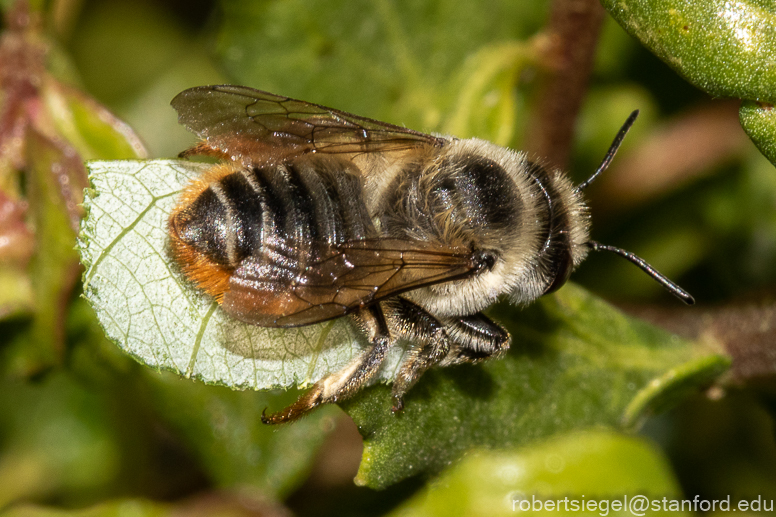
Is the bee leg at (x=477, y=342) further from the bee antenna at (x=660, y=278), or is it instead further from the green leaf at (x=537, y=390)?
the bee antenna at (x=660, y=278)

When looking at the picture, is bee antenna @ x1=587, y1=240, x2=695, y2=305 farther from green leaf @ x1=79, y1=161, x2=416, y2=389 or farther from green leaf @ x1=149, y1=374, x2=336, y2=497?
green leaf @ x1=149, y1=374, x2=336, y2=497

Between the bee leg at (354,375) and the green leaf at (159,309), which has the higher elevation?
the green leaf at (159,309)

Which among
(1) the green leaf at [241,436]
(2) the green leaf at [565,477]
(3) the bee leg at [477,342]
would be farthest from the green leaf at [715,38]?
(1) the green leaf at [241,436]

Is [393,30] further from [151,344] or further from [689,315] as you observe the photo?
[151,344]

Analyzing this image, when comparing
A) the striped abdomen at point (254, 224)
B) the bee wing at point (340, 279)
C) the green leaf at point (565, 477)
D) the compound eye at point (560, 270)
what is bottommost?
the green leaf at point (565, 477)

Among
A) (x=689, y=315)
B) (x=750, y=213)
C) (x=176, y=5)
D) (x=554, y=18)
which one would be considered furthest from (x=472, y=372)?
(x=176, y=5)

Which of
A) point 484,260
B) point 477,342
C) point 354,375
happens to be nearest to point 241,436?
point 354,375
